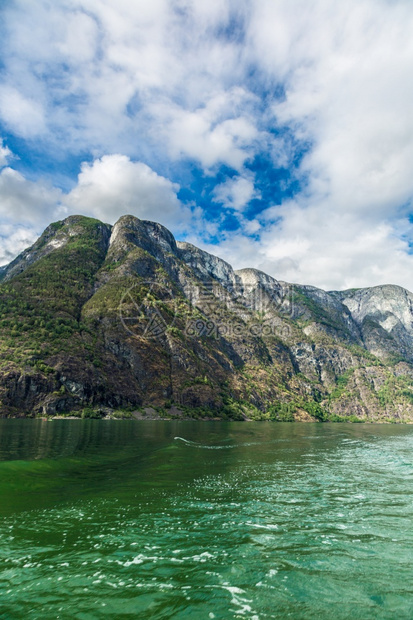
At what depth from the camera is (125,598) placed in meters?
12.0

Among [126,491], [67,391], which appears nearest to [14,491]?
[126,491]

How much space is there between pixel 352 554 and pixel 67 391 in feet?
591

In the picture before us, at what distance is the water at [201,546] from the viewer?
11750 mm

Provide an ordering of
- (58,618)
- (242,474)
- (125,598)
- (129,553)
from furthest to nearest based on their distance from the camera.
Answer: (242,474) < (129,553) < (125,598) < (58,618)

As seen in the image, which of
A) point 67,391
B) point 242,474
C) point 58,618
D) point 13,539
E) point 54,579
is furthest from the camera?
point 67,391

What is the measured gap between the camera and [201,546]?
16844 millimetres

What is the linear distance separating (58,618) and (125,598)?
221 centimetres

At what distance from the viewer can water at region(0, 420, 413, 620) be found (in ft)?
38.5

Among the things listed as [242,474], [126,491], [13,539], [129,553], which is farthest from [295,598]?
[242,474]

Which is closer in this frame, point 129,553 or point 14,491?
point 129,553

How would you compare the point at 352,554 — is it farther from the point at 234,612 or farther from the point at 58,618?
the point at 58,618

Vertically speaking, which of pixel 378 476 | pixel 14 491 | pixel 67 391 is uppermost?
pixel 67 391

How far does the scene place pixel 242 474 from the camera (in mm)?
36844

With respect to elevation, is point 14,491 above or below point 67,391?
below
